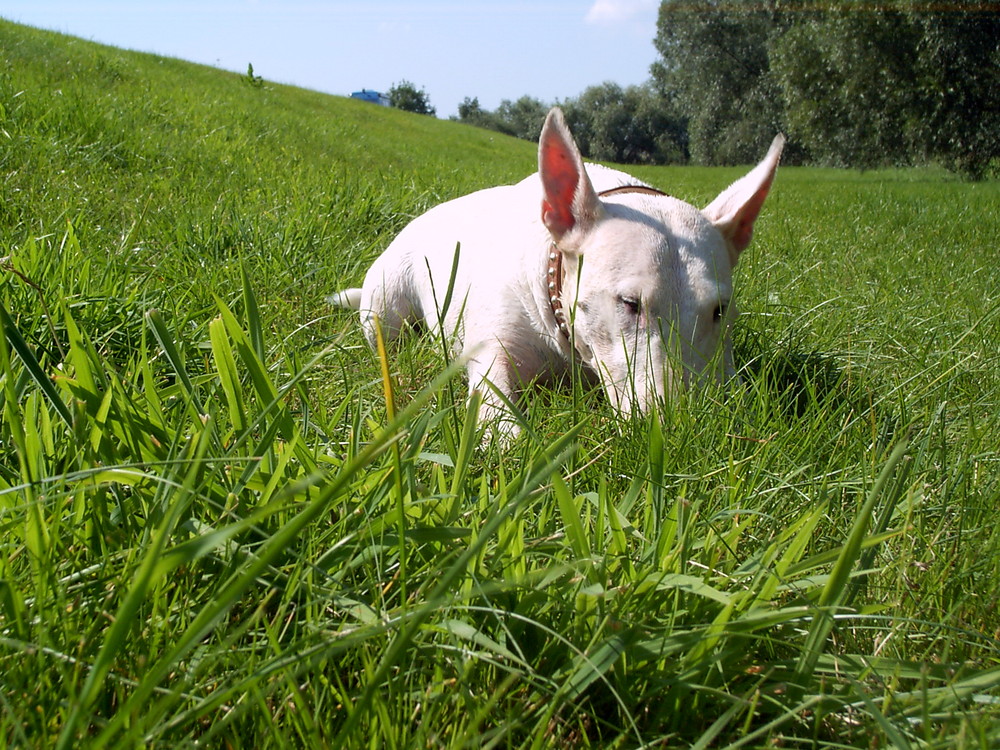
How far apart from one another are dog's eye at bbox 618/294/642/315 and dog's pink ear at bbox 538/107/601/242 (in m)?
0.33

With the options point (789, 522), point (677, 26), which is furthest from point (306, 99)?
point (677, 26)

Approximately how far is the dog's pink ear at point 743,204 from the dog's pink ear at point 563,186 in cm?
45

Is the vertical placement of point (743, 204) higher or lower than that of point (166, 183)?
lower

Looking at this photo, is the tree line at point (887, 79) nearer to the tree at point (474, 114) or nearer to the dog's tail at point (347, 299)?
the dog's tail at point (347, 299)

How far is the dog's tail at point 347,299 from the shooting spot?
3.09 m

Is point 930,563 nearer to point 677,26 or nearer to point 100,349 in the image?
point 100,349

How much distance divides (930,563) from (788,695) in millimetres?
556

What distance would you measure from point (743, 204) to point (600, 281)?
2.04 ft

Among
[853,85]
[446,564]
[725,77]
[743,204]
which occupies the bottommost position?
[446,564]

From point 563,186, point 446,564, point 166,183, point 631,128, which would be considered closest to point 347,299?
point 563,186

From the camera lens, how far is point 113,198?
3922 millimetres

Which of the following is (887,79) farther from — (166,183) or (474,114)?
(474,114)

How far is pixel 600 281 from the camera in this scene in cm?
221

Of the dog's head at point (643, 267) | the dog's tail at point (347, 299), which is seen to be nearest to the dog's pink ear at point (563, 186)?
the dog's head at point (643, 267)
